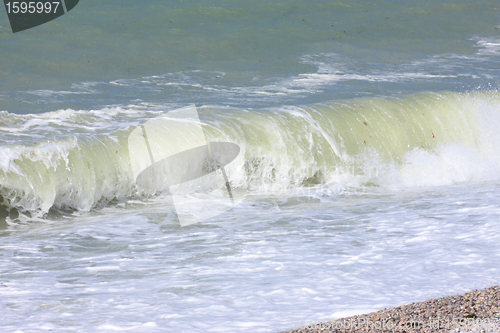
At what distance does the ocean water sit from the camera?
9.16ft

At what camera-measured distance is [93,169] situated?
5410mm

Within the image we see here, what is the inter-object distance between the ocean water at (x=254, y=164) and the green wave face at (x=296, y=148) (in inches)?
0.9

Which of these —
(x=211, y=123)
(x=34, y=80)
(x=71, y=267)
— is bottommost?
(x=71, y=267)

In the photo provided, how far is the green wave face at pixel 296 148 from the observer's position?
516 centimetres

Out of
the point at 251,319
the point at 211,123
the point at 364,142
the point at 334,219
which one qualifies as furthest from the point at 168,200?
the point at 251,319

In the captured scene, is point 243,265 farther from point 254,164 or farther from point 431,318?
point 254,164

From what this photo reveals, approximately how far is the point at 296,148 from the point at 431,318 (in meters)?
4.18

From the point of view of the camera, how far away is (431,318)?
231 centimetres

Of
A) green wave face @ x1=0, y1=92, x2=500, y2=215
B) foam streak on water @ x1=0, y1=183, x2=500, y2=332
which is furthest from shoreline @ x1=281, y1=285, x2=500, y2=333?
green wave face @ x1=0, y1=92, x2=500, y2=215

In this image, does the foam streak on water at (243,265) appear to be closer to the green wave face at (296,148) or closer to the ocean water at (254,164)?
the ocean water at (254,164)

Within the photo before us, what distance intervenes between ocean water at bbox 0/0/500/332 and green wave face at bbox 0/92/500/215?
0.07ft

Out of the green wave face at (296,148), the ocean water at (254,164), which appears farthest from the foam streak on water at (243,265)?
the green wave face at (296,148)

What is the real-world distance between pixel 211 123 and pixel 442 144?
309cm

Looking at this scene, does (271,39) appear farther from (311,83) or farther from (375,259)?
(375,259)
